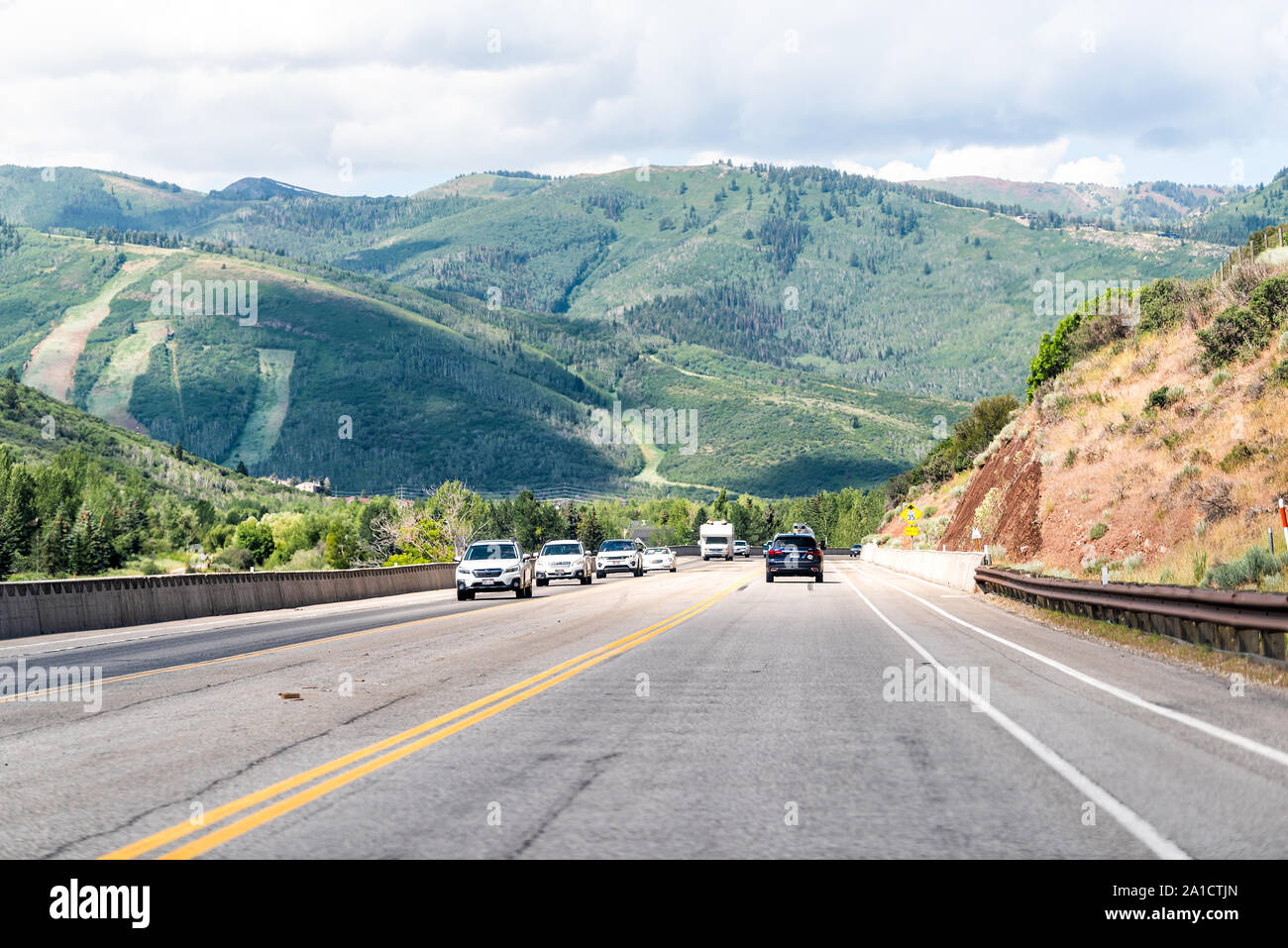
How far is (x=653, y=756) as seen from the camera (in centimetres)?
854

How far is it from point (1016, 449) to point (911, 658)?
128ft

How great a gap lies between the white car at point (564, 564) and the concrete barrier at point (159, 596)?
606cm

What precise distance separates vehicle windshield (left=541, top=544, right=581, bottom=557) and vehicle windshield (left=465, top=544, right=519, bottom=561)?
8.67 m

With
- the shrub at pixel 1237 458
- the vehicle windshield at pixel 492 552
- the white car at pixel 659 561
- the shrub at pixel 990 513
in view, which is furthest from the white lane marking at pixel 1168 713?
the white car at pixel 659 561

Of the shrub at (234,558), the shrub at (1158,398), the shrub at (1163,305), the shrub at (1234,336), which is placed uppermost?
the shrub at (1163,305)

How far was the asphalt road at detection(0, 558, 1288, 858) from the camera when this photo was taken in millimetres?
6242

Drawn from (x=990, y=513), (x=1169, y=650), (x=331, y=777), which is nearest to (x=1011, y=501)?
(x=990, y=513)

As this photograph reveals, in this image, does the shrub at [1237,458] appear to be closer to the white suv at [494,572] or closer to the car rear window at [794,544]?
the car rear window at [794,544]

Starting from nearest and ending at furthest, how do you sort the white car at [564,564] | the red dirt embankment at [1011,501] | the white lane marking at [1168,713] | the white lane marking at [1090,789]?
the white lane marking at [1090,789] < the white lane marking at [1168,713] < the red dirt embankment at [1011,501] < the white car at [564,564]

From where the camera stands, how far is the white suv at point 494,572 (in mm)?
33844

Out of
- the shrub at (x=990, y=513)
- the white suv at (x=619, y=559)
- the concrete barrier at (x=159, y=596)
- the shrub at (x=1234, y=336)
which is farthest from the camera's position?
the white suv at (x=619, y=559)

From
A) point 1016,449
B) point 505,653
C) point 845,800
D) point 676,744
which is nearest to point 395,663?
point 505,653

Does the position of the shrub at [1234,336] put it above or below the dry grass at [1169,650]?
above
